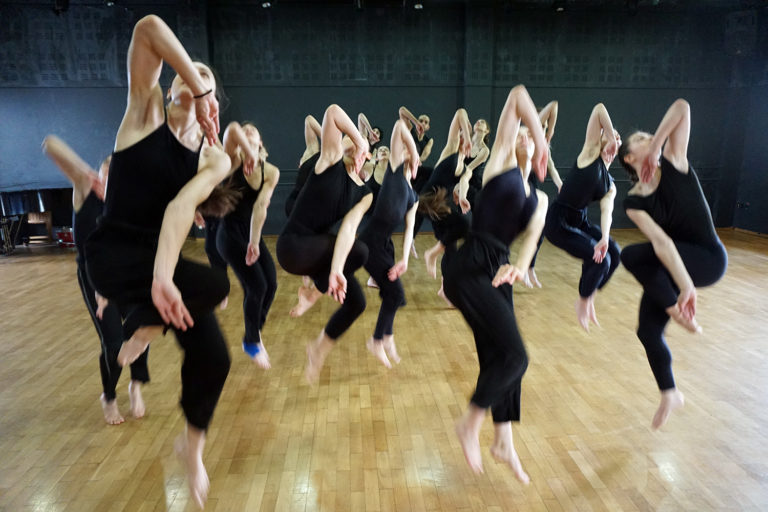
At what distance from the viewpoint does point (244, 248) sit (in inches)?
124

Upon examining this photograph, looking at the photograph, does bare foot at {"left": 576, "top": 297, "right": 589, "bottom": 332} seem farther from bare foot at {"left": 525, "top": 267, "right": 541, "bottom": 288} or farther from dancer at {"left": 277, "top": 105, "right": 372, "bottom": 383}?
dancer at {"left": 277, "top": 105, "right": 372, "bottom": 383}

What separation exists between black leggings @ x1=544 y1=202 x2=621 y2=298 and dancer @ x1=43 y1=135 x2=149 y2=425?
2950mm

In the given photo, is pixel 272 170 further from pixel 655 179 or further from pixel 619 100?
pixel 619 100

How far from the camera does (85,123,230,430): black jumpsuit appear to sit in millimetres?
1411

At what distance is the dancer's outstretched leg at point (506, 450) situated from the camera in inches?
79.3

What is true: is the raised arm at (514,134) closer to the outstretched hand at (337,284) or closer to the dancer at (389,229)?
the outstretched hand at (337,284)

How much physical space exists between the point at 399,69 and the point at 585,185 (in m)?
5.77

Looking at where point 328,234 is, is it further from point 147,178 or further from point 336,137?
point 147,178

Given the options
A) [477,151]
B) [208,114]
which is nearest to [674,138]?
[208,114]

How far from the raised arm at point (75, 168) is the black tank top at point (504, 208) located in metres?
1.53

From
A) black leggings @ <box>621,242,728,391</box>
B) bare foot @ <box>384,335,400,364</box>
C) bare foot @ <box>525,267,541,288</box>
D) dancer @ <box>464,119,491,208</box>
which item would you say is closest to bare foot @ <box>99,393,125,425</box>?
bare foot @ <box>384,335,400,364</box>

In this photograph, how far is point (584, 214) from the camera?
3.87 m

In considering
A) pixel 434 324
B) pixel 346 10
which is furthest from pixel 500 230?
pixel 346 10

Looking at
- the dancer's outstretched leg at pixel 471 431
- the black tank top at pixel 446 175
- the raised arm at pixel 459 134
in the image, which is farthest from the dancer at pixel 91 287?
the black tank top at pixel 446 175
